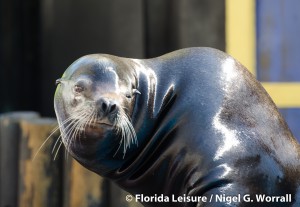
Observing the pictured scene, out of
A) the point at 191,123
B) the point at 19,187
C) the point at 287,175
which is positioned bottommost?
the point at 19,187

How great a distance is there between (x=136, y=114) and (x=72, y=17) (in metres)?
2.24

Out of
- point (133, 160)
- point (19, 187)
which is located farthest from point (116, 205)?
point (133, 160)

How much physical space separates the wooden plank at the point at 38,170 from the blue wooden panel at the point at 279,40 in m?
1.09

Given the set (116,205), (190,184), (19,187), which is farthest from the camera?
(19,187)

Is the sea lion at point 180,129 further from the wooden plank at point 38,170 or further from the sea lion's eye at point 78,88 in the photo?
the wooden plank at point 38,170

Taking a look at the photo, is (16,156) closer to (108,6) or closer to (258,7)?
(108,6)

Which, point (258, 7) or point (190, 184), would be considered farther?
point (258, 7)

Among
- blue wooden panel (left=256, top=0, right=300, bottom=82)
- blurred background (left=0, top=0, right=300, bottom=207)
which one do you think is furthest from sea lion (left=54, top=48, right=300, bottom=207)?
blue wooden panel (left=256, top=0, right=300, bottom=82)

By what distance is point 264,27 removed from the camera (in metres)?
4.16

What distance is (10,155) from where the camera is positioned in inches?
170

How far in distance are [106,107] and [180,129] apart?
0.26 meters

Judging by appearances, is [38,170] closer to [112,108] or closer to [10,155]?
[10,155]

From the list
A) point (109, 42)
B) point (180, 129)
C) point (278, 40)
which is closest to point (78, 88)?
point (180, 129)

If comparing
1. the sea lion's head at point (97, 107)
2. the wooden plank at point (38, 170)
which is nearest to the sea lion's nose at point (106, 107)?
the sea lion's head at point (97, 107)
